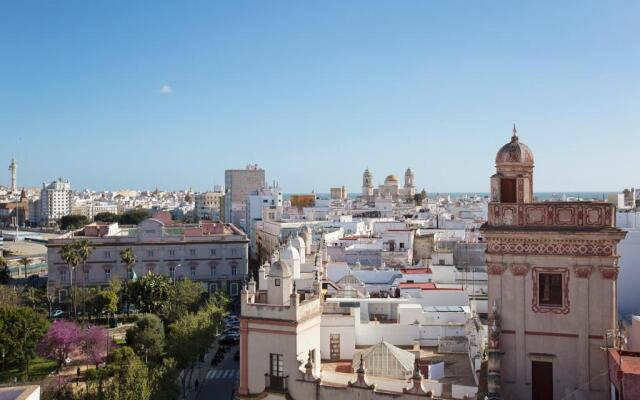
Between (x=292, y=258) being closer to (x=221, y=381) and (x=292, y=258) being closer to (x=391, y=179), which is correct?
(x=221, y=381)

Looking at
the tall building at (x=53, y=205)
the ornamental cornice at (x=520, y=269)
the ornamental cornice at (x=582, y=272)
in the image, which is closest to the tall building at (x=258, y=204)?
the ornamental cornice at (x=520, y=269)

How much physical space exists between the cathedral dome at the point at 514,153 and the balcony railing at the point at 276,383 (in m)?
10.0

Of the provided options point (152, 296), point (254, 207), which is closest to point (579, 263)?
point (152, 296)

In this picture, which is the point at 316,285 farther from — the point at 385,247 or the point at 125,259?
the point at 125,259

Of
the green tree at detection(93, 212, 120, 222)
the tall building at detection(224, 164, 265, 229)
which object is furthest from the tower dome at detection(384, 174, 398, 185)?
the green tree at detection(93, 212, 120, 222)

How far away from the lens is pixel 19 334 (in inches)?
1501

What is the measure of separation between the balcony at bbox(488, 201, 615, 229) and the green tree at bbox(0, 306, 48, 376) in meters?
31.8

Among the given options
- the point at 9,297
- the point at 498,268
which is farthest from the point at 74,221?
the point at 498,268

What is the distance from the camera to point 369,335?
88.4 ft

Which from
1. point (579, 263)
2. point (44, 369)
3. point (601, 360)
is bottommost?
point (44, 369)

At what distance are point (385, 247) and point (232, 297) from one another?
848 inches

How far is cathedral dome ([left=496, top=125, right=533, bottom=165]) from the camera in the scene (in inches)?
734

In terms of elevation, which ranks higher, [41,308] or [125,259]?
[125,259]

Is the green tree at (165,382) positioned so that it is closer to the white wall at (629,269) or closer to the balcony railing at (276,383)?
the balcony railing at (276,383)
